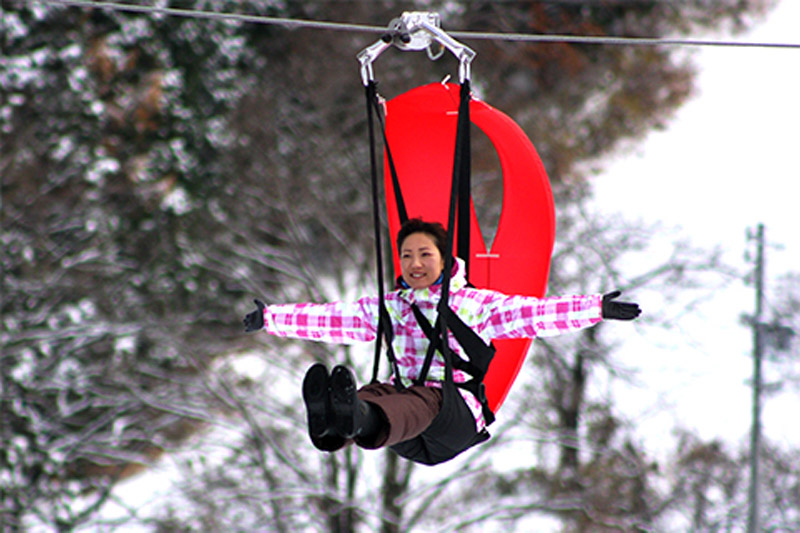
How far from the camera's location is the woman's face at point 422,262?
353cm

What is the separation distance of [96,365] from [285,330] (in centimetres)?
934

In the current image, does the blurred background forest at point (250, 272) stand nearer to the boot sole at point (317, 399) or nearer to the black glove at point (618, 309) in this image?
the boot sole at point (317, 399)

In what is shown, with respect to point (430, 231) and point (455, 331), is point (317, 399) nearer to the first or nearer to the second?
point (455, 331)

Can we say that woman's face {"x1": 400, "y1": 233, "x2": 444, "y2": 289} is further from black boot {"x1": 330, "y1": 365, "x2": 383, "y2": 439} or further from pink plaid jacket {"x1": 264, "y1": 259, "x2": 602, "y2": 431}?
black boot {"x1": 330, "y1": 365, "x2": 383, "y2": 439}

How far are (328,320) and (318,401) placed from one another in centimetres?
60

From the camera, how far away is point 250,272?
12.4 meters

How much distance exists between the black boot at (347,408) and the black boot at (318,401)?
0.11 ft

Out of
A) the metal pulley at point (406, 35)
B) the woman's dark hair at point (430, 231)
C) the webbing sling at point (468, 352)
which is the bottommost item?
the webbing sling at point (468, 352)

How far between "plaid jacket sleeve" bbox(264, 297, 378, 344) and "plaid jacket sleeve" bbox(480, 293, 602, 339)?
45cm

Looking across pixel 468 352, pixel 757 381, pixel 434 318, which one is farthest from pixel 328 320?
pixel 757 381

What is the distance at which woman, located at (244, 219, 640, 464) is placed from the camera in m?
3.08

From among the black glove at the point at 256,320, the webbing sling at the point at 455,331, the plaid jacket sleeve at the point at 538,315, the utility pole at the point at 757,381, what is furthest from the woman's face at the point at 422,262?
the utility pole at the point at 757,381

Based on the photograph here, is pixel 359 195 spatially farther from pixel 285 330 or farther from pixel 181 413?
pixel 285 330

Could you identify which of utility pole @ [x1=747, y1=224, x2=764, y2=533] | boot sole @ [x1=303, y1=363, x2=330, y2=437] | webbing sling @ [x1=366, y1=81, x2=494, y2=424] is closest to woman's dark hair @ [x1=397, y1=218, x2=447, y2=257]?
A: webbing sling @ [x1=366, y1=81, x2=494, y2=424]
